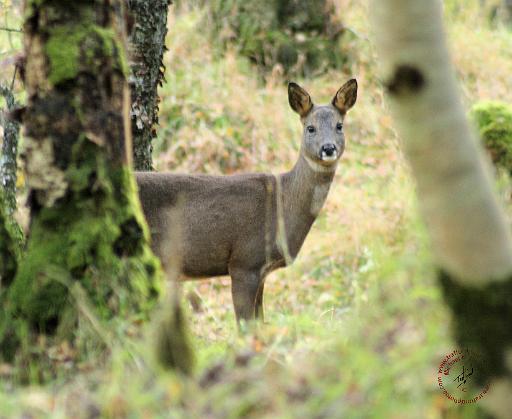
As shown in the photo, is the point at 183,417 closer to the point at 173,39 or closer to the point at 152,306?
the point at 152,306

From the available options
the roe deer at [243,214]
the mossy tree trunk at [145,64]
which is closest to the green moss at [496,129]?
the roe deer at [243,214]

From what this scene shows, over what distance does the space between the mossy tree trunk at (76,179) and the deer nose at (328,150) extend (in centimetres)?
262

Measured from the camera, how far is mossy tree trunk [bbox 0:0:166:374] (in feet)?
13.8

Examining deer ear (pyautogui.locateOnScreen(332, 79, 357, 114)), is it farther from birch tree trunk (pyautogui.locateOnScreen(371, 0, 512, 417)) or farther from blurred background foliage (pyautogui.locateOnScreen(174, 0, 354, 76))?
blurred background foliage (pyautogui.locateOnScreen(174, 0, 354, 76))

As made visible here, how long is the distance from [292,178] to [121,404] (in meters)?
4.20

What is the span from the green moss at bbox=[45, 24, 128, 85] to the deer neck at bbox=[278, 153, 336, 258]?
9.24 feet

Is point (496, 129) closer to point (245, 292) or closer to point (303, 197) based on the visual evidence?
point (303, 197)

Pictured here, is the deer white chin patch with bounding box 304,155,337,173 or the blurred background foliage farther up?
the blurred background foliage

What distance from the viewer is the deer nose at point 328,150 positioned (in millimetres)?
6844

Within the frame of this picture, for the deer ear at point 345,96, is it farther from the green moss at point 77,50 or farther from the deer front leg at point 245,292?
the green moss at point 77,50

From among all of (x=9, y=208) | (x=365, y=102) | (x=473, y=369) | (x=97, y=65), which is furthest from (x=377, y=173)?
(x=473, y=369)

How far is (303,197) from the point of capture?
7.04 metres

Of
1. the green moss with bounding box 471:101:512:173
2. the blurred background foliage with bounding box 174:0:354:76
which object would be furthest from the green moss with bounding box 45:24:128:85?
the blurred background foliage with bounding box 174:0:354:76

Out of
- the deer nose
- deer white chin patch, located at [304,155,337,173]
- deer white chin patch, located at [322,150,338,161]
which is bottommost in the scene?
deer white chin patch, located at [304,155,337,173]
